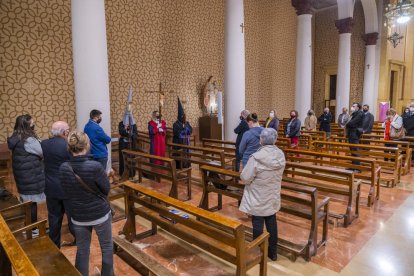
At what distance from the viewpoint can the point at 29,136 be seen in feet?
10.7

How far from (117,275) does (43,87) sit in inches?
230

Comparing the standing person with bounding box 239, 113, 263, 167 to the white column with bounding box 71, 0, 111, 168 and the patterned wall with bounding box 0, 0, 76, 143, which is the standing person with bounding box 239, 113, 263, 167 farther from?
the patterned wall with bounding box 0, 0, 76, 143

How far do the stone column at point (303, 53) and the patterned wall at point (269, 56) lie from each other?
2073 mm

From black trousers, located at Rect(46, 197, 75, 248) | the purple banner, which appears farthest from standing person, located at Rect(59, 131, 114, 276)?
the purple banner

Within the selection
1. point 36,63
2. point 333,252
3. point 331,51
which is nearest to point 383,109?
point 331,51

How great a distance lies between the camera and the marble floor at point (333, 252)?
2.92m

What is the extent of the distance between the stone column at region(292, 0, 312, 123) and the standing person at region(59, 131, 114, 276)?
424 inches

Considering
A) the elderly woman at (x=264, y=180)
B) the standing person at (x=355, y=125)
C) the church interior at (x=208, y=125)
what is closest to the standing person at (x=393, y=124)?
the church interior at (x=208, y=125)

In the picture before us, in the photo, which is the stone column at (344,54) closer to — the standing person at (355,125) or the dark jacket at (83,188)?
the standing person at (355,125)

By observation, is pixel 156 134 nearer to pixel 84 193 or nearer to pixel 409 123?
pixel 84 193

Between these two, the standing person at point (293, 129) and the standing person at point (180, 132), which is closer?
the standing person at point (180, 132)

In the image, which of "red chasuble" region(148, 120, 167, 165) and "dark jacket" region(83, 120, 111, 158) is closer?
"dark jacket" region(83, 120, 111, 158)

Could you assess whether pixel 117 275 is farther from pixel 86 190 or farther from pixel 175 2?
pixel 175 2

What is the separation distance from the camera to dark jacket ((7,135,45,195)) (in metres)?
3.23
